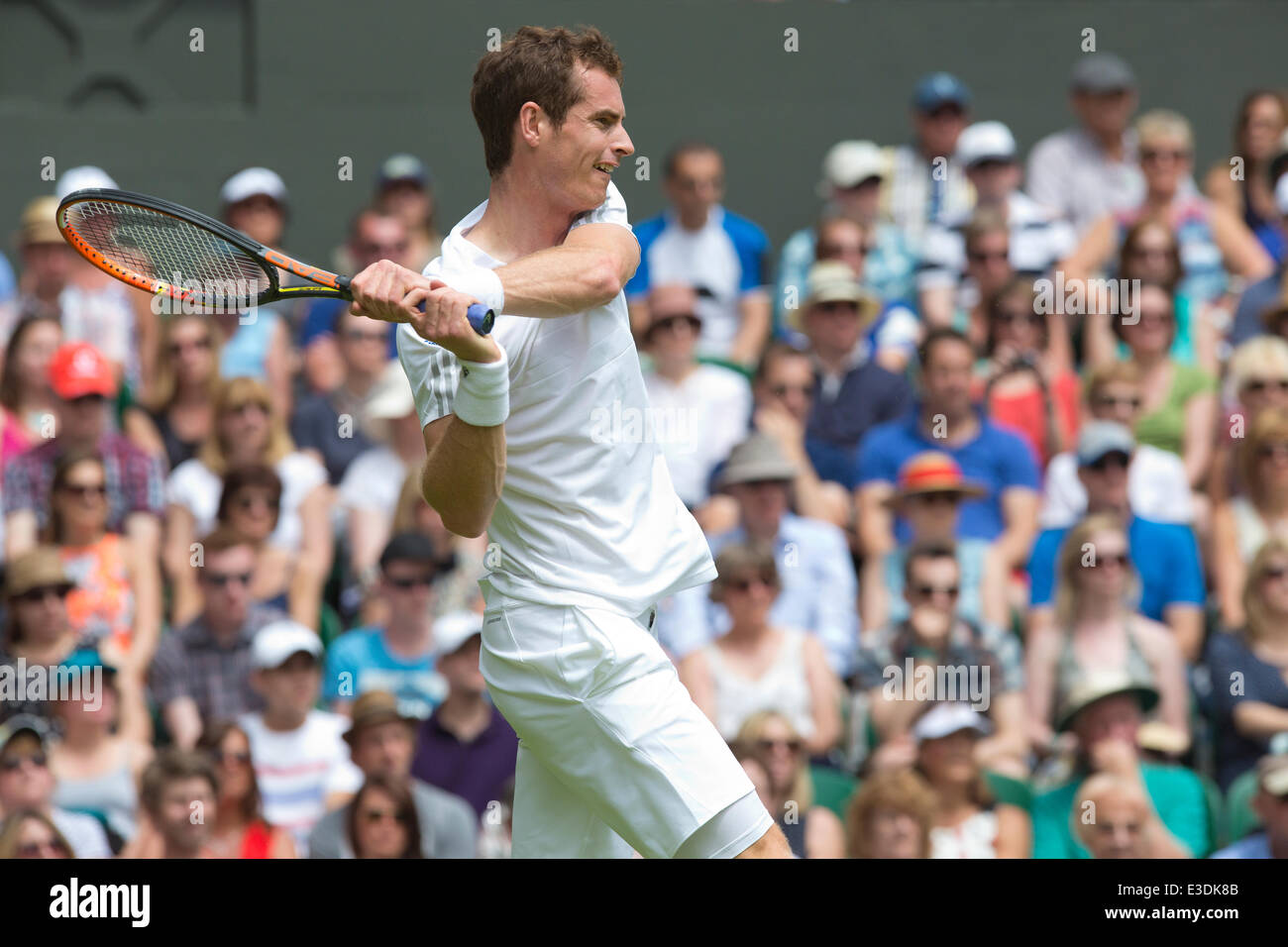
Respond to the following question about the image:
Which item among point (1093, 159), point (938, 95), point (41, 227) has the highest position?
point (938, 95)

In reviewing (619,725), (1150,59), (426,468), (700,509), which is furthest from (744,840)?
(1150,59)

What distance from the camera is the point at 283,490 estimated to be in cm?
695

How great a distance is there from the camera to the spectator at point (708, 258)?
25.1 feet

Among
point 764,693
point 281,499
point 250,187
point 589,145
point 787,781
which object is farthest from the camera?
point 250,187

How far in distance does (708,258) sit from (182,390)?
2.03 m

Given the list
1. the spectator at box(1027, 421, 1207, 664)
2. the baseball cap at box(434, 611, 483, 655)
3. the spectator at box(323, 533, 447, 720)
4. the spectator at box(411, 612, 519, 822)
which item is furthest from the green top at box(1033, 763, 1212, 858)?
the spectator at box(323, 533, 447, 720)

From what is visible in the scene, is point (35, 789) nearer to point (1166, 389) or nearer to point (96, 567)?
point (96, 567)

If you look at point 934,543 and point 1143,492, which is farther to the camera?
point 1143,492

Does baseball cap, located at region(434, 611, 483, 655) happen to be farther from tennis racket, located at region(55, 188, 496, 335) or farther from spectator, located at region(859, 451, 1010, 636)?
tennis racket, located at region(55, 188, 496, 335)

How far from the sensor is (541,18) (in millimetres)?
7863

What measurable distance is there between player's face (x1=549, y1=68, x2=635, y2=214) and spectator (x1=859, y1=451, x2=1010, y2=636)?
3159 mm

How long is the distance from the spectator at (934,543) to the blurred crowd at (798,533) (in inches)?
0.5

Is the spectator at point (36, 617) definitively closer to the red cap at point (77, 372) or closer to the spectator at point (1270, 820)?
the red cap at point (77, 372)

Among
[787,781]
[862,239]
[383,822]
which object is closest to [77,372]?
[383,822]
